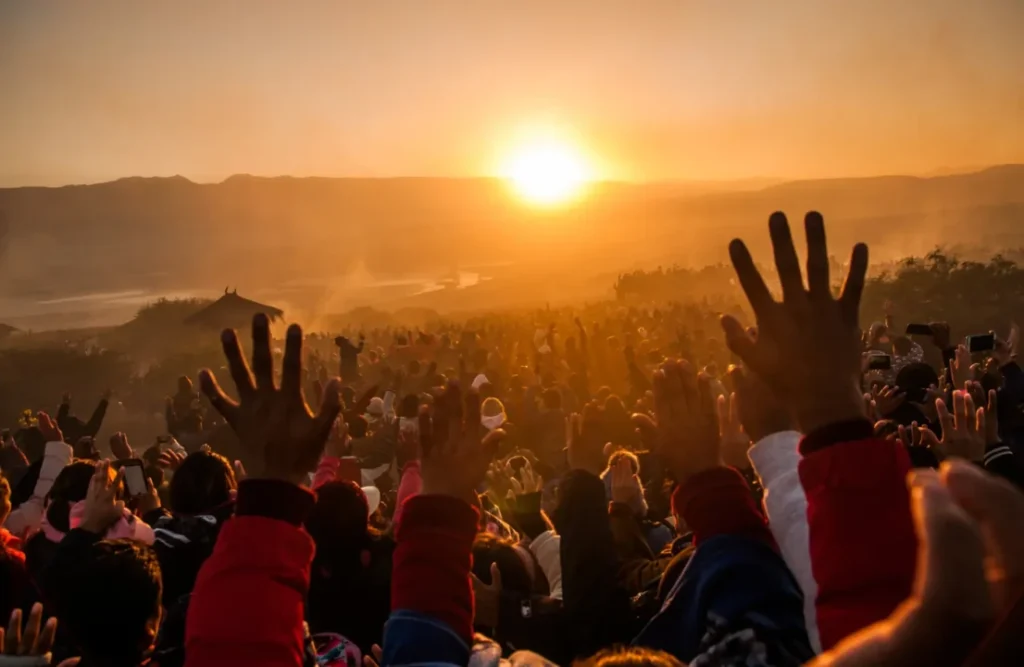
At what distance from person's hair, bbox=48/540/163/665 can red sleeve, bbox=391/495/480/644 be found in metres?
1.00

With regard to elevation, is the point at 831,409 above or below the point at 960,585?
A: above

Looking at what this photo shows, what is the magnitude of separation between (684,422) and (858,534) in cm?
63

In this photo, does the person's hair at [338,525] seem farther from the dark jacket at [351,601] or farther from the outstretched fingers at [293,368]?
the outstretched fingers at [293,368]

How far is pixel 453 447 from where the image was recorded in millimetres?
2020

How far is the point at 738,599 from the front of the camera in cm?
169

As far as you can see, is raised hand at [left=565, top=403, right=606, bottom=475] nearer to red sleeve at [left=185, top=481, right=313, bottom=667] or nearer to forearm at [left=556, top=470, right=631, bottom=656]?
forearm at [left=556, top=470, right=631, bottom=656]

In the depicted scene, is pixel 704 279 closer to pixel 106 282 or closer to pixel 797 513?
pixel 106 282

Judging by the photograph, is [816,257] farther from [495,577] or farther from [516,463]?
[516,463]

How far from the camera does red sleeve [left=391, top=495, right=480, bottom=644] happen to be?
1770 millimetres

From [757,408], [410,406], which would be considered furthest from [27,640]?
[410,406]

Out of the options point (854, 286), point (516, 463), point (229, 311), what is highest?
point (229, 311)

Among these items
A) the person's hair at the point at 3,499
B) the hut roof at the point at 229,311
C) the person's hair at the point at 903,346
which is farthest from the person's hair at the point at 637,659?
the hut roof at the point at 229,311

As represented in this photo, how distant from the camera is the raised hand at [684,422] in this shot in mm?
2053

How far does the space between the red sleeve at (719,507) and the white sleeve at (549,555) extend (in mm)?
1486
